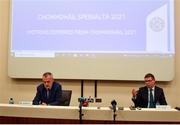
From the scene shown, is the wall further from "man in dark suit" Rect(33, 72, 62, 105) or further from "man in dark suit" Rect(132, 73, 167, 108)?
"man in dark suit" Rect(33, 72, 62, 105)

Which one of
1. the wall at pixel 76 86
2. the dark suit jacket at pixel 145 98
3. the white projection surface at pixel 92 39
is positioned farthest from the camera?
the wall at pixel 76 86

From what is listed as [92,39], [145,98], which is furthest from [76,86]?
[145,98]

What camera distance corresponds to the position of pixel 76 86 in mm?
4793

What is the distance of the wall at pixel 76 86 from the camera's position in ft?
15.3

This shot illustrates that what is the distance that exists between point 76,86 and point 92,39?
837mm

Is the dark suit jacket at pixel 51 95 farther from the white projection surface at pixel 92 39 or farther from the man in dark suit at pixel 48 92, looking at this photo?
the white projection surface at pixel 92 39

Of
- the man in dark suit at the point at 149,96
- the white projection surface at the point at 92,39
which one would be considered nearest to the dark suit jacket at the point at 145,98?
the man in dark suit at the point at 149,96

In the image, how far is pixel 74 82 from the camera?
479cm

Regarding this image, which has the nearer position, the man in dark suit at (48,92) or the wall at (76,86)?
the man in dark suit at (48,92)

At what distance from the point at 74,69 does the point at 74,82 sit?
27 cm

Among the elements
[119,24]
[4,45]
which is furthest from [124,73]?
[4,45]

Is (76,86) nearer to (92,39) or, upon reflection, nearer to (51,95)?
(92,39)

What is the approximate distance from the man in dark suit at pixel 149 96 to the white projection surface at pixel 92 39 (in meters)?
0.74

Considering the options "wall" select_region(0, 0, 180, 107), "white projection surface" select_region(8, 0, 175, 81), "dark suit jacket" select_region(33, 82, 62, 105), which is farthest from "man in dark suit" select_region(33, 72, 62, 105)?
"wall" select_region(0, 0, 180, 107)
